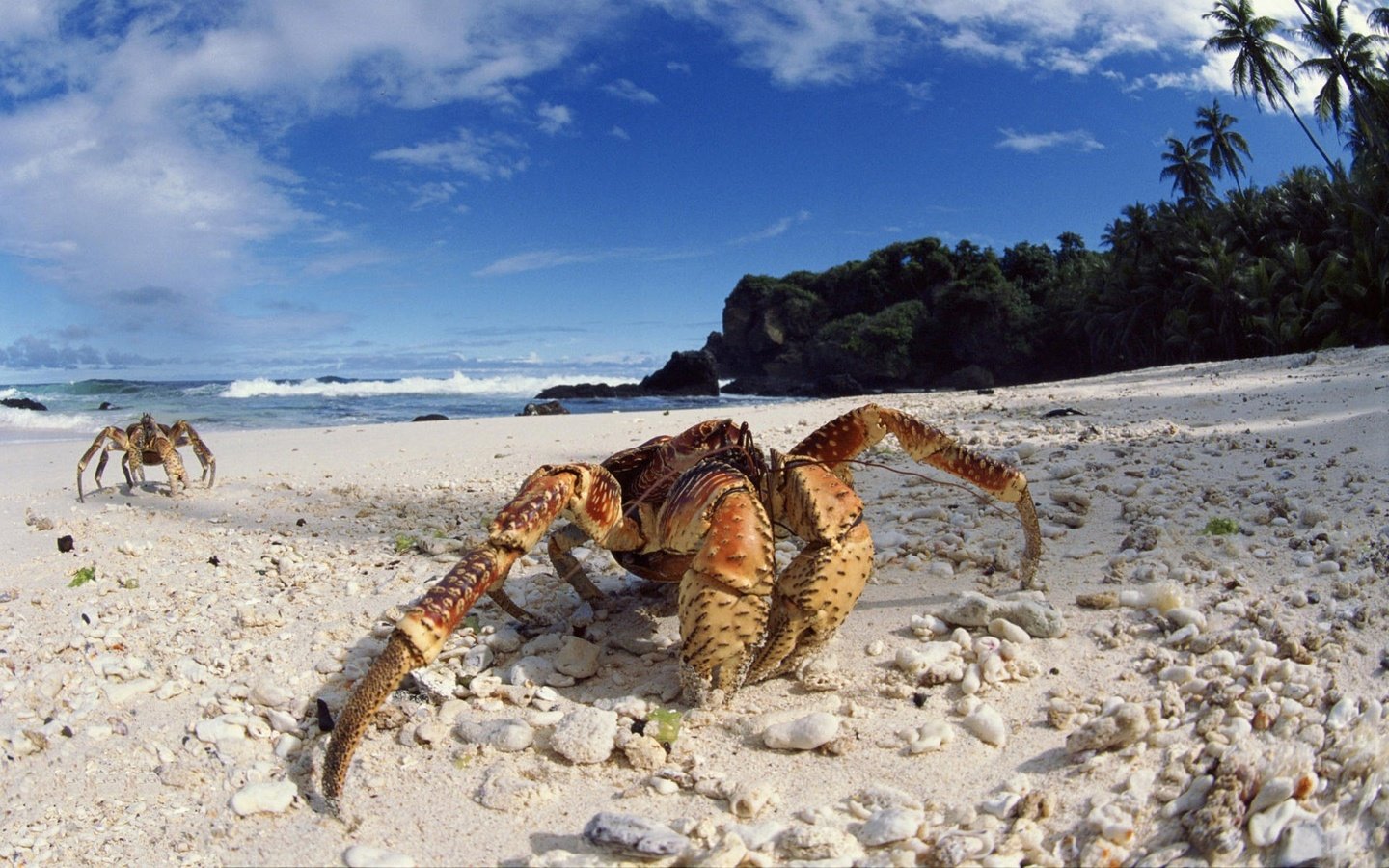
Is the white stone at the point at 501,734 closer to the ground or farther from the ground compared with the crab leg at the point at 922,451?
closer to the ground

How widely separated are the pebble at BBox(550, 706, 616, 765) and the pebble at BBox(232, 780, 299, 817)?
0.88 meters

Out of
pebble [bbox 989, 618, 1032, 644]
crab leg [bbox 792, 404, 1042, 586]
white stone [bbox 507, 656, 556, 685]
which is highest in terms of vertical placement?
crab leg [bbox 792, 404, 1042, 586]

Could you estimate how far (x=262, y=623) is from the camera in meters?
3.91

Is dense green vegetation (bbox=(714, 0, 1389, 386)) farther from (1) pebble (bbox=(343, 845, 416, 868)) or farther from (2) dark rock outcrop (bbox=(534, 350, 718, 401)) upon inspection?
(1) pebble (bbox=(343, 845, 416, 868))

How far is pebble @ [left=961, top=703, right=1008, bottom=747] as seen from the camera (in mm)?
2691

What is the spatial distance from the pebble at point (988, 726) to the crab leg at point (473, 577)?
1483 mm

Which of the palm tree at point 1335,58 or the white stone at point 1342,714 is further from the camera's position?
the palm tree at point 1335,58

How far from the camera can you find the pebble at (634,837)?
7.39ft

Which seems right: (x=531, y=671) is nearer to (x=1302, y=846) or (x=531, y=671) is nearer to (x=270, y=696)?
(x=270, y=696)

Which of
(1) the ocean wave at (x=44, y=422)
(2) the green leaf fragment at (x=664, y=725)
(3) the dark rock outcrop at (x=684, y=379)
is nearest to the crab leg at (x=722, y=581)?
(2) the green leaf fragment at (x=664, y=725)

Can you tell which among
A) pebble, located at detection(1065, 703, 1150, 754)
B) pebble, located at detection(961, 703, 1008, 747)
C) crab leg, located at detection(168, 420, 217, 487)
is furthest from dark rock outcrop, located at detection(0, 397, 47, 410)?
pebble, located at detection(1065, 703, 1150, 754)

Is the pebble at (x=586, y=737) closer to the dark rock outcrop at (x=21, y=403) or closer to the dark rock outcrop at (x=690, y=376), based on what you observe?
the dark rock outcrop at (x=21, y=403)

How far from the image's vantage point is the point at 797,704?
301 centimetres

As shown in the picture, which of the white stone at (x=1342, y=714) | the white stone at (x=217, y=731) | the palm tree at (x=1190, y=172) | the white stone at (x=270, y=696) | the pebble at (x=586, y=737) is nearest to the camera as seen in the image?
the white stone at (x=1342, y=714)
